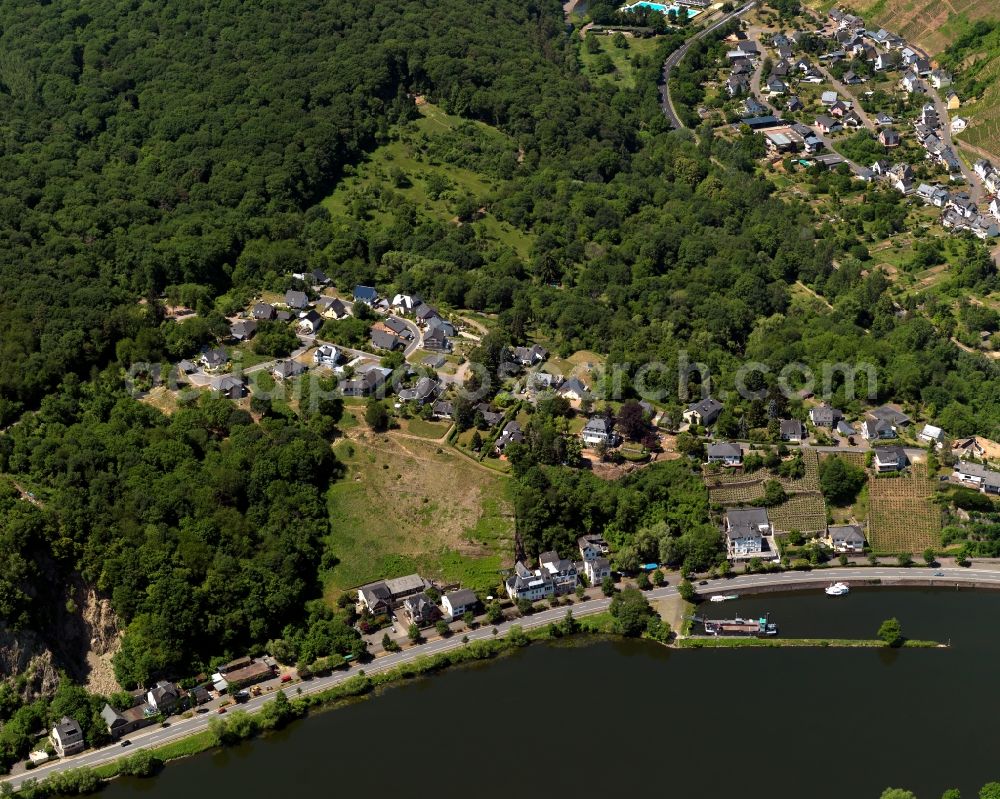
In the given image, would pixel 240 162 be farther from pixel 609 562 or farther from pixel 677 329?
pixel 609 562

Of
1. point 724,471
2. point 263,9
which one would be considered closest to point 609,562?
point 724,471

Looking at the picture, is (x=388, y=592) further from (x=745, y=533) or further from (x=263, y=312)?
(x=263, y=312)

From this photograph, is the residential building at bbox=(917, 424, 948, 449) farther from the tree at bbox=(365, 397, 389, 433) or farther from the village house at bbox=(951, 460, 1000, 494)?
A: the tree at bbox=(365, 397, 389, 433)

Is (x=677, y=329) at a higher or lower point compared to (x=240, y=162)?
lower

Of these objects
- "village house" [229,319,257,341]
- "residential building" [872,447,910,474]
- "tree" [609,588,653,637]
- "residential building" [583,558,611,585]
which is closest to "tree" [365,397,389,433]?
"village house" [229,319,257,341]

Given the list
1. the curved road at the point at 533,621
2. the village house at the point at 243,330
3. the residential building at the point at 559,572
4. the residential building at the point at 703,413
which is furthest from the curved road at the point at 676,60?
the residential building at the point at 559,572

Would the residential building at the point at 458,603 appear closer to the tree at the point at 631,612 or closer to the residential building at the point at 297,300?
the tree at the point at 631,612
